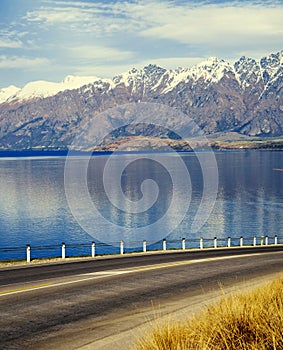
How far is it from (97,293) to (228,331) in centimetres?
792

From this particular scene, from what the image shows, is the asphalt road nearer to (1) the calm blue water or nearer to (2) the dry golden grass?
(2) the dry golden grass

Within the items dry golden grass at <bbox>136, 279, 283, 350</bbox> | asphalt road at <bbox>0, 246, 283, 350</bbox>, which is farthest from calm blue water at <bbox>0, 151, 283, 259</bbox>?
dry golden grass at <bbox>136, 279, 283, 350</bbox>

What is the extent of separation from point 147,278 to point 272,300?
8200 millimetres

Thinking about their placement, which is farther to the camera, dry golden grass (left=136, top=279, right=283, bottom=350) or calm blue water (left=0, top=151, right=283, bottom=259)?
calm blue water (left=0, top=151, right=283, bottom=259)

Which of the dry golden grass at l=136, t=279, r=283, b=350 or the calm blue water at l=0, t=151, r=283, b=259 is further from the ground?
the dry golden grass at l=136, t=279, r=283, b=350

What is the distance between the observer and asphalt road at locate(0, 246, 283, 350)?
12.1 m

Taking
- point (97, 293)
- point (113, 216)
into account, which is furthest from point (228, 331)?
point (113, 216)

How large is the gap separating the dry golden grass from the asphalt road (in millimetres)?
2279

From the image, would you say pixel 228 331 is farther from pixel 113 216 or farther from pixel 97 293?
pixel 113 216

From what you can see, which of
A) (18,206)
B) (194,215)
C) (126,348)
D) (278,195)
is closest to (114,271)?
(126,348)

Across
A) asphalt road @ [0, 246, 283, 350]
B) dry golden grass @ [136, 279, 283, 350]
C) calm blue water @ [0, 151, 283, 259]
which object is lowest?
calm blue water @ [0, 151, 283, 259]

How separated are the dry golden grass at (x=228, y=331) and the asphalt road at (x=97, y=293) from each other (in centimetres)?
228

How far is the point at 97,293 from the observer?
54.1 ft

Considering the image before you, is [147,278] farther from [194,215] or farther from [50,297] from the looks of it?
[194,215]
